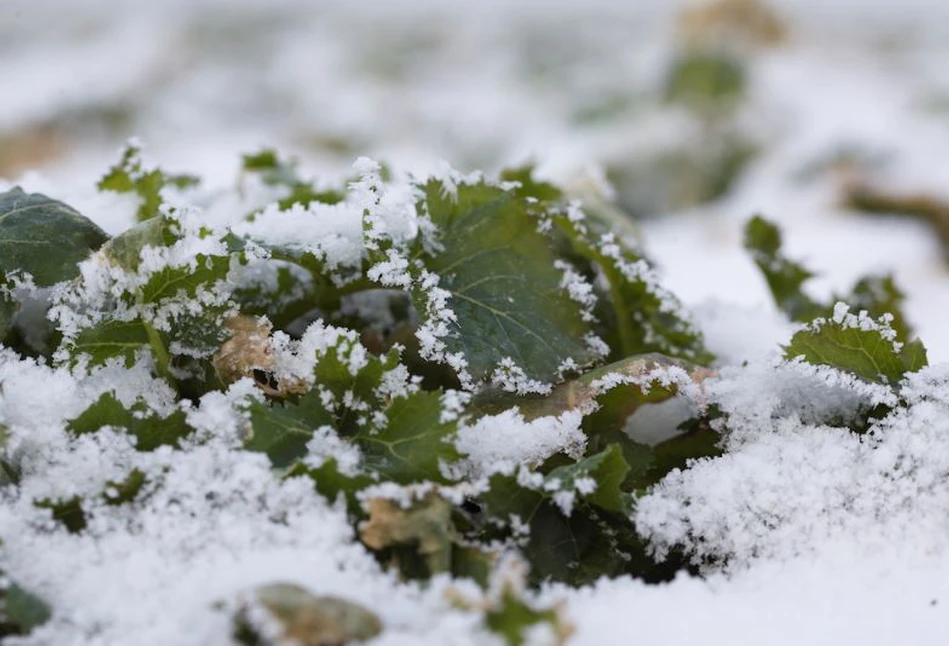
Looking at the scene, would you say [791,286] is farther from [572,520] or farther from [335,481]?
[335,481]

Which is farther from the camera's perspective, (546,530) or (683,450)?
(683,450)

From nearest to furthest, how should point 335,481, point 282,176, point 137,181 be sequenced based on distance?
point 335,481 → point 137,181 → point 282,176

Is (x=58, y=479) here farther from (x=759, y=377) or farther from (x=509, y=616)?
(x=759, y=377)

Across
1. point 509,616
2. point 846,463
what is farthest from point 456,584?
point 846,463

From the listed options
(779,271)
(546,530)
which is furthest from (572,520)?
(779,271)

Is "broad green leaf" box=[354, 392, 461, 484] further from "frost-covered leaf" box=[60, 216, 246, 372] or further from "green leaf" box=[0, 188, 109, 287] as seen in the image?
"green leaf" box=[0, 188, 109, 287]

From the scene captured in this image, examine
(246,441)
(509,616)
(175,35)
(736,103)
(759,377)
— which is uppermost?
(175,35)
